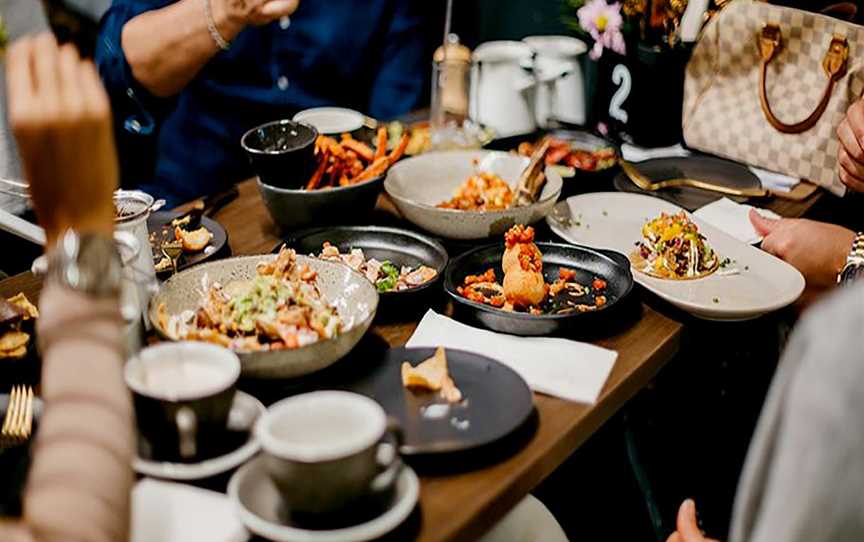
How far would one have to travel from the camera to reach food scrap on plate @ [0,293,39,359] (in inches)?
56.7

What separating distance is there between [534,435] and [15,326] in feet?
2.91

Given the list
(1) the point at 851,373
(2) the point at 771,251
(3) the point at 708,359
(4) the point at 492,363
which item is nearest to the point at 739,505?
(1) the point at 851,373

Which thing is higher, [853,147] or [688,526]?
[853,147]

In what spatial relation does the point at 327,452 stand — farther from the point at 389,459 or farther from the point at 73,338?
the point at 73,338

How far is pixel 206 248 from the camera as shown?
6.07 feet

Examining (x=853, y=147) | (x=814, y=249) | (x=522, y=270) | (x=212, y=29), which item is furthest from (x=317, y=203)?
(x=853, y=147)

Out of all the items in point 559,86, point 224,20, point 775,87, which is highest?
point 224,20

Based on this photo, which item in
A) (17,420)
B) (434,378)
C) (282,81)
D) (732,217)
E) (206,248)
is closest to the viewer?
(17,420)

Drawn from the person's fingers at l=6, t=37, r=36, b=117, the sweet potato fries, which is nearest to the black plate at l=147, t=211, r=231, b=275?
the sweet potato fries

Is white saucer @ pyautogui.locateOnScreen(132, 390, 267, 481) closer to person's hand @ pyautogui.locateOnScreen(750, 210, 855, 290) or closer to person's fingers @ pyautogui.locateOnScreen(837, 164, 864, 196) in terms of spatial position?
person's hand @ pyautogui.locateOnScreen(750, 210, 855, 290)

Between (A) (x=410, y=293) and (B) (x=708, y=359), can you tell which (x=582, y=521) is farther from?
(A) (x=410, y=293)

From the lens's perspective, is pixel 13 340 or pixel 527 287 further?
pixel 527 287

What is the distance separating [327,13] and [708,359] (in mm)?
1627

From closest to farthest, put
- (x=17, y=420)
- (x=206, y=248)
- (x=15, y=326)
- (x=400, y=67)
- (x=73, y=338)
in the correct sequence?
1. (x=73, y=338)
2. (x=17, y=420)
3. (x=15, y=326)
4. (x=206, y=248)
5. (x=400, y=67)
